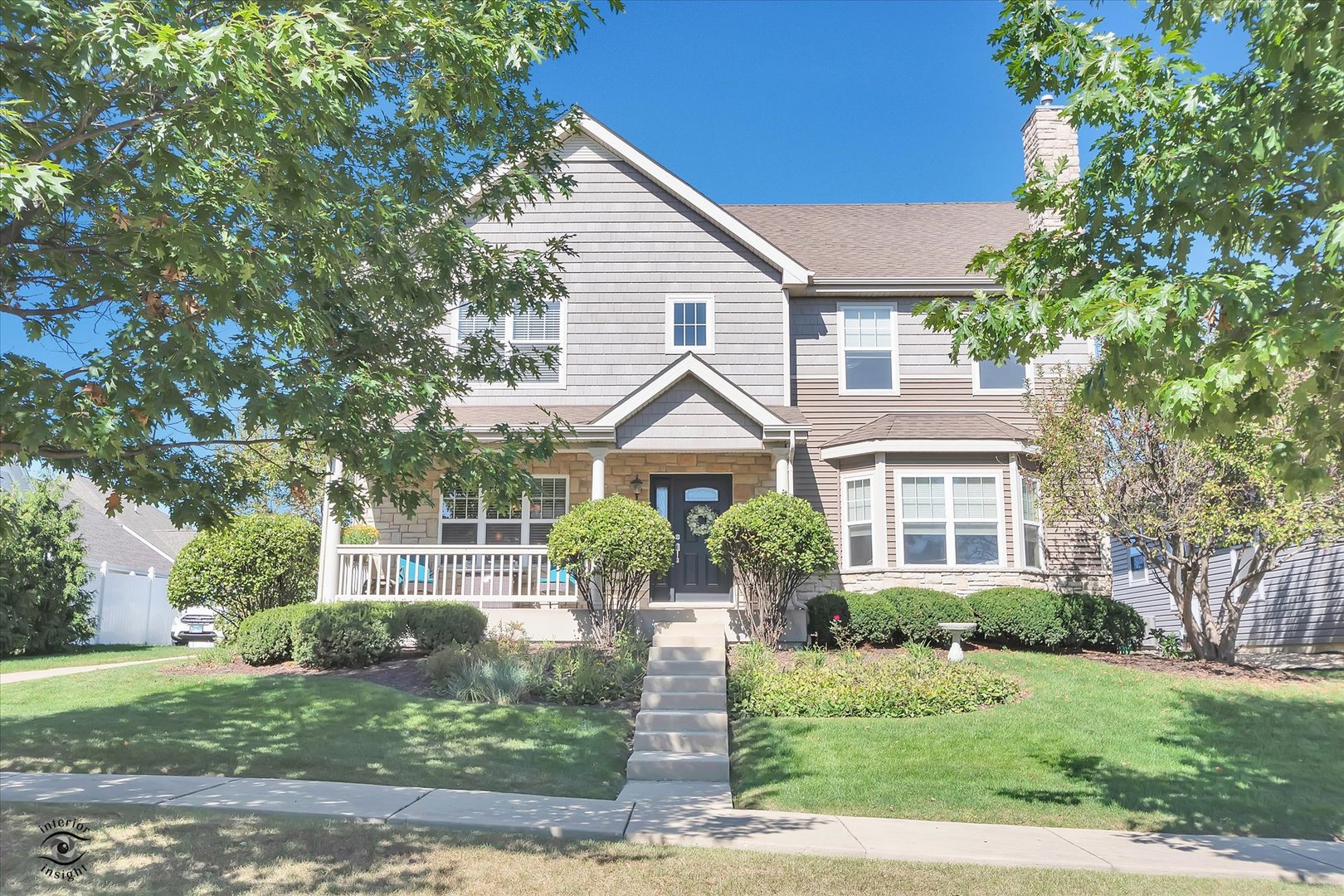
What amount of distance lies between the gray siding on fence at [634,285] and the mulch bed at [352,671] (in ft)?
18.0

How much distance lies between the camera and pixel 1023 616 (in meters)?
14.0

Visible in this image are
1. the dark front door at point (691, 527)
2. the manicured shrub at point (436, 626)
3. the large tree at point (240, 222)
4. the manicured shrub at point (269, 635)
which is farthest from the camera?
the dark front door at point (691, 527)

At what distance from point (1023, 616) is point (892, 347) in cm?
554

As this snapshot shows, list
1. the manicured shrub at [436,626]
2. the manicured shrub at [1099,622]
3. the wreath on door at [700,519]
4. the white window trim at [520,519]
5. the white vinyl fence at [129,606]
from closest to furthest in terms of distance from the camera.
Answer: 1. the manicured shrub at [436,626]
2. the manicured shrub at [1099,622]
3. the wreath on door at [700,519]
4. the white window trim at [520,519]
5. the white vinyl fence at [129,606]

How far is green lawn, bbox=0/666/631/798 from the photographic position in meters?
8.56

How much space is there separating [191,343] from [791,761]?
6720 millimetres

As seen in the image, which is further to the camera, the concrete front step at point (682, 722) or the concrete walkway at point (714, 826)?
the concrete front step at point (682, 722)

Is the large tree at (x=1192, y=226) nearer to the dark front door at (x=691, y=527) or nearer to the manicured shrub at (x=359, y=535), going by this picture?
the dark front door at (x=691, y=527)

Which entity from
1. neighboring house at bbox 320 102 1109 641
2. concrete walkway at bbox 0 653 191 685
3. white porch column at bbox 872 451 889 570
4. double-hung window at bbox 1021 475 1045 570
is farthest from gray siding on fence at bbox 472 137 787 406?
concrete walkway at bbox 0 653 191 685

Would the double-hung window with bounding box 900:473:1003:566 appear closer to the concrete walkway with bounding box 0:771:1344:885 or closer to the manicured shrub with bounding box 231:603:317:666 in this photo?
the concrete walkway with bounding box 0:771:1344:885

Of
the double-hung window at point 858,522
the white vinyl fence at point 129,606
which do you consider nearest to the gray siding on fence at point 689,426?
the double-hung window at point 858,522

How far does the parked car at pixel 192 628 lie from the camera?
23797 millimetres

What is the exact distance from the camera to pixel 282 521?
1452 cm

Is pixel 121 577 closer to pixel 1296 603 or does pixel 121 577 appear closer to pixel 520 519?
pixel 520 519
